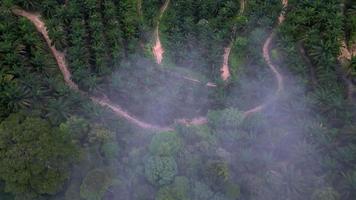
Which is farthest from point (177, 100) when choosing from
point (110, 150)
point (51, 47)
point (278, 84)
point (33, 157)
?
point (51, 47)

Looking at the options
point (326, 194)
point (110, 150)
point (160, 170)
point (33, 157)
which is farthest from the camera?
point (110, 150)

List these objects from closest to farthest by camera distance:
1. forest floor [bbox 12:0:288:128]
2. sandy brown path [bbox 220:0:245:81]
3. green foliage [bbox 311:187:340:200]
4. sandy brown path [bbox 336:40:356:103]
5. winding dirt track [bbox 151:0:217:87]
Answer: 1. green foliage [bbox 311:187:340:200]
2. forest floor [bbox 12:0:288:128]
3. sandy brown path [bbox 336:40:356:103]
4. winding dirt track [bbox 151:0:217:87]
5. sandy brown path [bbox 220:0:245:81]

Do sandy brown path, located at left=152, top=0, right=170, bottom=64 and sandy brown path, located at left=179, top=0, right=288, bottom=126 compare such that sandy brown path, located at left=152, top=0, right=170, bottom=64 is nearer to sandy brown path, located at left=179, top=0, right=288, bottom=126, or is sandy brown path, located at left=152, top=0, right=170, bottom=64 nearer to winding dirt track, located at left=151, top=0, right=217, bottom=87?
winding dirt track, located at left=151, top=0, right=217, bottom=87

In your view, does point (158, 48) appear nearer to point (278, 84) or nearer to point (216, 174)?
point (278, 84)

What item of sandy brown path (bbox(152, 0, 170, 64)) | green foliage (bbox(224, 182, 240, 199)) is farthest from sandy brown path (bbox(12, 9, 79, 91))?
green foliage (bbox(224, 182, 240, 199))

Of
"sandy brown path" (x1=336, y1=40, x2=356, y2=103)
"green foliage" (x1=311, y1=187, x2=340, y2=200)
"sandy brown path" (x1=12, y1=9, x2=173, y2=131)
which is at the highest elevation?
"sandy brown path" (x1=336, y1=40, x2=356, y2=103)

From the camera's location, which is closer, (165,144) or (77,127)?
(165,144)

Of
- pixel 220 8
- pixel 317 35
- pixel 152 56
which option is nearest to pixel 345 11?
pixel 317 35
